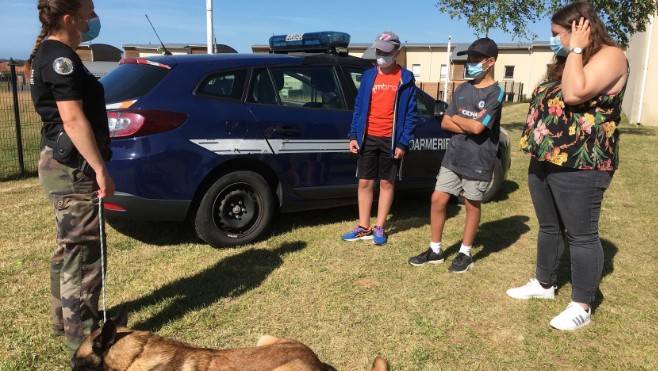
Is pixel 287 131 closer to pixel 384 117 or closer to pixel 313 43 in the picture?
pixel 384 117

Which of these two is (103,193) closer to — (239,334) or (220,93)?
(239,334)

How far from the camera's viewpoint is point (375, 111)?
4379 mm

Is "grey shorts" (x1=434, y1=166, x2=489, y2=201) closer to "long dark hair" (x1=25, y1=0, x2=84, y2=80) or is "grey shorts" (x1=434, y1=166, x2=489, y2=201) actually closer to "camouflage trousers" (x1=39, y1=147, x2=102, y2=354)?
"camouflage trousers" (x1=39, y1=147, x2=102, y2=354)

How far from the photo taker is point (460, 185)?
388cm

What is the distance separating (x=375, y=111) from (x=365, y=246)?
125 cm

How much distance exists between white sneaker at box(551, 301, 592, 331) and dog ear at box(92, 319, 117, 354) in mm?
2584

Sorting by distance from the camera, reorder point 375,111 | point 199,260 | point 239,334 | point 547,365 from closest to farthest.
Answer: point 547,365, point 239,334, point 199,260, point 375,111

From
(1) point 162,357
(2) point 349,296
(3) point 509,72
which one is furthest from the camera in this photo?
(3) point 509,72

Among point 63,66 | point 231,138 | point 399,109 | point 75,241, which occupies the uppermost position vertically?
point 63,66

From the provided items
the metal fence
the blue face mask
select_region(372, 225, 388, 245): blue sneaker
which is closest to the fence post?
the metal fence

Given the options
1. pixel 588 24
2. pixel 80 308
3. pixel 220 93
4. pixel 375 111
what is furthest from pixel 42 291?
pixel 588 24

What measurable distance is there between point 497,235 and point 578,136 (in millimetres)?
2273

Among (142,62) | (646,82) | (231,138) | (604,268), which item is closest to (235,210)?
(231,138)

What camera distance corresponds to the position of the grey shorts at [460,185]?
3.76 metres
